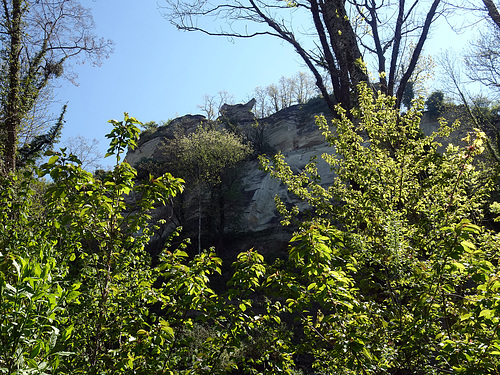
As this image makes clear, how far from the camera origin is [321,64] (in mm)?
6840

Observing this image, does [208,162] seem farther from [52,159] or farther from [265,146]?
[52,159]

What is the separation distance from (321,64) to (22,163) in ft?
32.9

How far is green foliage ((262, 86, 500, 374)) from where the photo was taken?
2396mm

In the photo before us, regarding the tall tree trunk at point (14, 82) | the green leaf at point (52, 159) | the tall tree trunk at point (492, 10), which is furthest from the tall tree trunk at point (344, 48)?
the tall tree trunk at point (14, 82)

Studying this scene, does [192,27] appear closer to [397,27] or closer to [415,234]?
[397,27]

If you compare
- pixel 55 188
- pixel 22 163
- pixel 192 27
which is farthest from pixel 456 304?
pixel 22 163

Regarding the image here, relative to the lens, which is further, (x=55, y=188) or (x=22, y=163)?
(x=22, y=163)

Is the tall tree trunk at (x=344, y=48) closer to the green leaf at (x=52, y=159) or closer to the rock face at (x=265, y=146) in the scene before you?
the green leaf at (x=52, y=159)

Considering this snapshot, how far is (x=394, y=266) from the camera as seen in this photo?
3.28 m

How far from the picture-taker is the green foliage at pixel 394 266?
7.86 ft

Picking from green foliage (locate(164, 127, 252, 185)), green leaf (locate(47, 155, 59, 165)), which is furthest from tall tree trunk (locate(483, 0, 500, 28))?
green foliage (locate(164, 127, 252, 185))

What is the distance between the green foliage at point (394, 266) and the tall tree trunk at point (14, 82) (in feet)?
25.1

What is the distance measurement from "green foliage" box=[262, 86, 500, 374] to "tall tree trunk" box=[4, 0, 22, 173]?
25.1 ft

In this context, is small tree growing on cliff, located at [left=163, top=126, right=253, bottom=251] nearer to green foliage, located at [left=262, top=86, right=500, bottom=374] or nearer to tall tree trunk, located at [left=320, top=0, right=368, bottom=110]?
tall tree trunk, located at [left=320, top=0, right=368, bottom=110]
